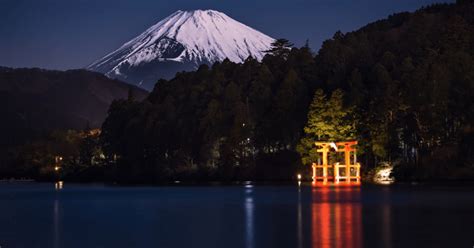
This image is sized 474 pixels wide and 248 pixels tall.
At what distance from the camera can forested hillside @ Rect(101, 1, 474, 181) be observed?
208 feet

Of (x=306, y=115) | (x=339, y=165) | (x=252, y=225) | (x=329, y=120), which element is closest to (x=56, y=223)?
(x=252, y=225)

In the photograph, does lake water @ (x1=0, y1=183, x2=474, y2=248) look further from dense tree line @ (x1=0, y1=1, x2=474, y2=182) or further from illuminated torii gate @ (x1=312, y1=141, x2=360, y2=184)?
illuminated torii gate @ (x1=312, y1=141, x2=360, y2=184)

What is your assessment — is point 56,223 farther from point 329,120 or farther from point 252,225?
point 329,120

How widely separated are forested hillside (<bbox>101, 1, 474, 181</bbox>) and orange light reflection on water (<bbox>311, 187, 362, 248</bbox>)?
27.3 m

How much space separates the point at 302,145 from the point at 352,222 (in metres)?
44.8

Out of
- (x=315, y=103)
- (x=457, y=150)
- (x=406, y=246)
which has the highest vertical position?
(x=315, y=103)

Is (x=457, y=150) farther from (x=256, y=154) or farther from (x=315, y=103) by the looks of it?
(x=256, y=154)

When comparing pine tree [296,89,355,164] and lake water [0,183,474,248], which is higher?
pine tree [296,89,355,164]

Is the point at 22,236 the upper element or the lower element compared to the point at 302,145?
lower

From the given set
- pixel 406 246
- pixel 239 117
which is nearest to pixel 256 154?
pixel 239 117

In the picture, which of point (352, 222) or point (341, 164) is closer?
point (352, 222)

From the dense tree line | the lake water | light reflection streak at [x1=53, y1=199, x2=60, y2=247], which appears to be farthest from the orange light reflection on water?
the dense tree line

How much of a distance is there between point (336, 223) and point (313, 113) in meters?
43.9

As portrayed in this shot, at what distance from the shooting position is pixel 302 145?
7056cm
